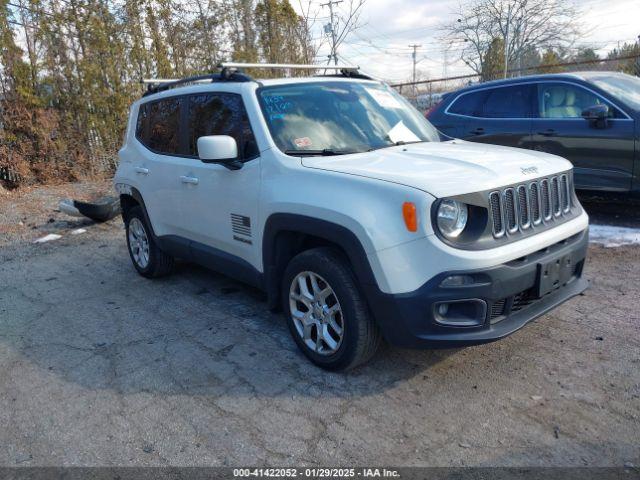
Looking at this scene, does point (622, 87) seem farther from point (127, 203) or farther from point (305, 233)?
point (127, 203)

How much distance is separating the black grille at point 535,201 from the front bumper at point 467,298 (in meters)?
0.22

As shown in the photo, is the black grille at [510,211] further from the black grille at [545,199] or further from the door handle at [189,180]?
the door handle at [189,180]

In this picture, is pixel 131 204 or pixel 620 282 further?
pixel 131 204

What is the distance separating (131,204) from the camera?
5.89 m

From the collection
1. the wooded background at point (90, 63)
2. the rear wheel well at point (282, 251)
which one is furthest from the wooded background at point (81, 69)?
the rear wheel well at point (282, 251)

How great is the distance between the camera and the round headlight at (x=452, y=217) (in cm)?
283

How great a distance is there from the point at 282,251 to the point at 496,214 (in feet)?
4.71

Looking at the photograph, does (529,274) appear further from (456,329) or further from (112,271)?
(112,271)

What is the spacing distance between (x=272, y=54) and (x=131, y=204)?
33.9ft

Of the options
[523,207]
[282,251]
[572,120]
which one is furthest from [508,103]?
[282,251]

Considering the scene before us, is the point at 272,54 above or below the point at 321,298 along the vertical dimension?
above

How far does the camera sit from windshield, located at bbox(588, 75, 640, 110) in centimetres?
624

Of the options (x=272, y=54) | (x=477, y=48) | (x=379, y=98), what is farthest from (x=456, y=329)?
(x=477, y=48)

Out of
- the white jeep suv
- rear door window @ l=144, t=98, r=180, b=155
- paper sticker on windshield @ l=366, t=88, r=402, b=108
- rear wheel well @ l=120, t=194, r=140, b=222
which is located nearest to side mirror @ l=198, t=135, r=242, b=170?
the white jeep suv
